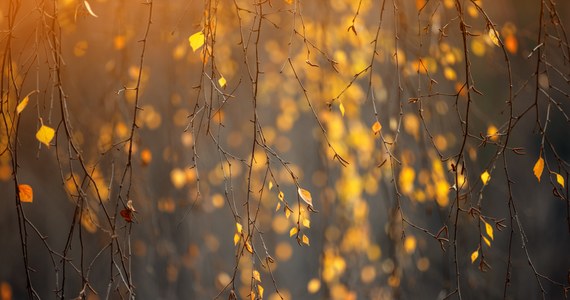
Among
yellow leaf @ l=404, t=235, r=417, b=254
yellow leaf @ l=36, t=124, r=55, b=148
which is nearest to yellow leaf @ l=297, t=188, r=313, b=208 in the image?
yellow leaf @ l=36, t=124, r=55, b=148

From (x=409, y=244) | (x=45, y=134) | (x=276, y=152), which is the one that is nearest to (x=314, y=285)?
(x=409, y=244)

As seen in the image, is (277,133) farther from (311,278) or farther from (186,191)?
(311,278)

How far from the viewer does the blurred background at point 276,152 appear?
231cm

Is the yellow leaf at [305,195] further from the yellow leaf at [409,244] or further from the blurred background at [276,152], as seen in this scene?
the yellow leaf at [409,244]

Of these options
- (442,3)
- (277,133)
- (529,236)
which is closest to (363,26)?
(442,3)

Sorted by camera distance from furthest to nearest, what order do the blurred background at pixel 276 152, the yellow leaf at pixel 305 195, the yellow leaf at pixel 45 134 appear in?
the blurred background at pixel 276 152 → the yellow leaf at pixel 305 195 → the yellow leaf at pixel 45 134

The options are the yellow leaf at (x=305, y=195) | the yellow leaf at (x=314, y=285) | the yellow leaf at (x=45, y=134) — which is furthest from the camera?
the yellow leaf at (x=314, y=285)

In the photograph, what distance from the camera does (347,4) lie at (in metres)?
2.51

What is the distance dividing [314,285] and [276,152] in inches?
18.9

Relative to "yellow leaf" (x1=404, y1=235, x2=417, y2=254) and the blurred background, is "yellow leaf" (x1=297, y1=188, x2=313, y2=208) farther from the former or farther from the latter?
"yellow leaf" (x1=404, y1=235, x2=417, y2=254)

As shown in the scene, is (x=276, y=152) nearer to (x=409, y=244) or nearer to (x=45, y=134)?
(x=409, y=244)

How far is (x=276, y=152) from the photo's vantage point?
2.48 meters

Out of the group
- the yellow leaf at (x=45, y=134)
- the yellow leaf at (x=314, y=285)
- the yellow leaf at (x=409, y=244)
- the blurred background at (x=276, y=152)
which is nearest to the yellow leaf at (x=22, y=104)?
the yellow leaf at (x=45, y=134)

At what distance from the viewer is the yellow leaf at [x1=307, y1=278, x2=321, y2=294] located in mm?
2512
